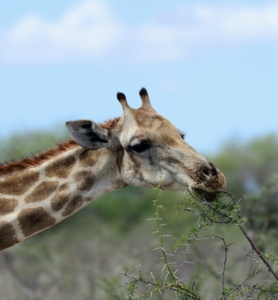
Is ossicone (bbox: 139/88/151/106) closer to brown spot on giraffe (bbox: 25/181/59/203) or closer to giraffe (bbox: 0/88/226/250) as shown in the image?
giraffe (bbox: 0/88/226/250)

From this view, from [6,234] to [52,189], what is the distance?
70cm

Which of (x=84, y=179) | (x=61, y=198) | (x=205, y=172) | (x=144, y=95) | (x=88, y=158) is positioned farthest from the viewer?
(x=144, y=95)

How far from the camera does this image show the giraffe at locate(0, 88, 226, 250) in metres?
8.07

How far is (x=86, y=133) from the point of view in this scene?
27.1 ft

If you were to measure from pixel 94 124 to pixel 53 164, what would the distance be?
636 millimetres

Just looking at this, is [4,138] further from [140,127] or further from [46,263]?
[140,127]

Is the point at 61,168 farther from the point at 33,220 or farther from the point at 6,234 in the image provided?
the point at 6,234

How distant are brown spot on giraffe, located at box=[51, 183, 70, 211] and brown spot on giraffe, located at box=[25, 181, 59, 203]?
0.07 metres

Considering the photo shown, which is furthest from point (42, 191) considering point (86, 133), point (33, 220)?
point (86, 133)

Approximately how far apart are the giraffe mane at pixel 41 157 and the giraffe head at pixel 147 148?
0.70ft

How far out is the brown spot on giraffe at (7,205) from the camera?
8.06 m

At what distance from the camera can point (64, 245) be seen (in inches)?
1024

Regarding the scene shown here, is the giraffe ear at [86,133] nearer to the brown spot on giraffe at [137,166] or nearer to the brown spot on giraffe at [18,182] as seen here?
the brown spot on giraffe at [137,166]

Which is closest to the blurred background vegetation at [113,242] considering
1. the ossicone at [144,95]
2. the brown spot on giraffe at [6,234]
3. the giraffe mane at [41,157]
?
the giraffe mane at [41,157]
